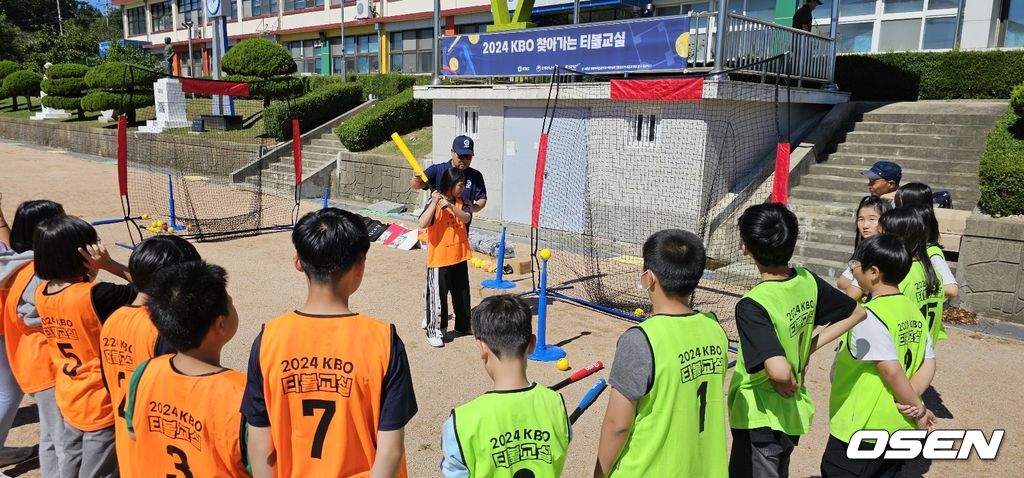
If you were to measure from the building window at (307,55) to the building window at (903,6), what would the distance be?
1027 inches

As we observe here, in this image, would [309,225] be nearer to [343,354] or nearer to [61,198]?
[343,354]

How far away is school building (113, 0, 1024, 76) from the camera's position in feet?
44.8

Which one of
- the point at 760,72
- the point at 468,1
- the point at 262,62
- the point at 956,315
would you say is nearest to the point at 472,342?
the point at 956,315

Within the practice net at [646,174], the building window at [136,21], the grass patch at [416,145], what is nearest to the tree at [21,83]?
the building window at [136,21]

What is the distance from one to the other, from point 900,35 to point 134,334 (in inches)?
656

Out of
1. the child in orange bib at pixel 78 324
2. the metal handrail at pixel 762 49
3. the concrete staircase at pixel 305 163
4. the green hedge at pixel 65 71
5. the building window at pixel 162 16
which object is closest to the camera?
the child in orange bib at pixel 78 324

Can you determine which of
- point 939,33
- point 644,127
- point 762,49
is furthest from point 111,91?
point 939,33

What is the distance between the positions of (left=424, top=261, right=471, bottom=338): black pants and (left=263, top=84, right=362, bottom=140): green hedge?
14868mm

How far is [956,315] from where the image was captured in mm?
7141

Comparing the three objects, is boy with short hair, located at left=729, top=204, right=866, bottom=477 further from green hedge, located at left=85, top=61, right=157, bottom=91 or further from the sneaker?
green hedge, located at left=85, top=61, right=157, bottom=91

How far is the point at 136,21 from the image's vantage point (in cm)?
4559

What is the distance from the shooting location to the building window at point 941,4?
13.7 meters

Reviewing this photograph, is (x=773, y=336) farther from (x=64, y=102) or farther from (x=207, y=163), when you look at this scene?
(x=64, y=102)

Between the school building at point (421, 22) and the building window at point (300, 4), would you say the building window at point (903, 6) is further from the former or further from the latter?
the building window at point (300, 4)
